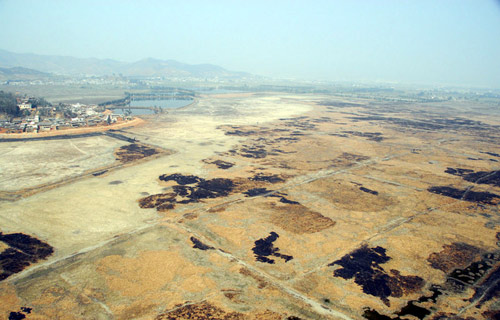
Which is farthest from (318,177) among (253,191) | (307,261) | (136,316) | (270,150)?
(136,316)

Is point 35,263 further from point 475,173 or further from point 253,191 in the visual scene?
point 475,173

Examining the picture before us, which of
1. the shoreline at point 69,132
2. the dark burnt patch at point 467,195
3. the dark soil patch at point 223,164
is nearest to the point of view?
the dark burnt patch at point 467,195

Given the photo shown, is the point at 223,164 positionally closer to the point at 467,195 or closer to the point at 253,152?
the point at 253,152

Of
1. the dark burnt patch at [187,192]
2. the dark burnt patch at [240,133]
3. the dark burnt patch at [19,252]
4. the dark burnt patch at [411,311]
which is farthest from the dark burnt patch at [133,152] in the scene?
the dark burnt patch at [411,311]

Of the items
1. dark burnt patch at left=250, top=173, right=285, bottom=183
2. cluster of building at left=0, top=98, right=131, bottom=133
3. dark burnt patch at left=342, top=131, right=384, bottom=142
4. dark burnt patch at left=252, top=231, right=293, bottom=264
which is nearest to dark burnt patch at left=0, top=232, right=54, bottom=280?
dark burnt patch at left=252, top=231, right=293, bottom=264

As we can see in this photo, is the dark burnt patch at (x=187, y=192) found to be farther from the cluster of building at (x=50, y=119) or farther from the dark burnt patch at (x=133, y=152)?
the cluster of building at (x=50, y=119)

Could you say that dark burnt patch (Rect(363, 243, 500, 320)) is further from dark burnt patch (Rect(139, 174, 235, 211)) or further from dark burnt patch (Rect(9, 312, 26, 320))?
dark burnt patch (Rect(139, 174, 235, 211))
